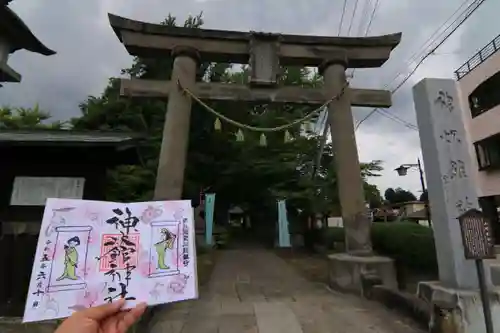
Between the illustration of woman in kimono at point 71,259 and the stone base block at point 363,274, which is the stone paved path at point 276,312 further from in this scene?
the illustration of woman in kimono at point 71,259

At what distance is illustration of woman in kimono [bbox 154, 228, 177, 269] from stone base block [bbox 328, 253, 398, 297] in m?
5.40

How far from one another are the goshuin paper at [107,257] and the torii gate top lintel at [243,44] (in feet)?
23.4

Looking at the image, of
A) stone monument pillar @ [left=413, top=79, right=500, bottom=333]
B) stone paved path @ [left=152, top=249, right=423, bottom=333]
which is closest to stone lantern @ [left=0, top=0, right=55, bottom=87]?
stone paved path @ [left=152, top=249, right=423, bottom=333]

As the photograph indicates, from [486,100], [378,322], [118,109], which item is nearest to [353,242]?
[378,322]

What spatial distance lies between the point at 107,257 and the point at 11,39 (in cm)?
810

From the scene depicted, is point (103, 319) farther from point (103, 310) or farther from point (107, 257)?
point (107, 257)

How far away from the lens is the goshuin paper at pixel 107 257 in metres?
1.51

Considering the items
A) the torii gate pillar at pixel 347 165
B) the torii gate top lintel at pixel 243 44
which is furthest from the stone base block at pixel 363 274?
the torii gate top lintel at pixel 243 44

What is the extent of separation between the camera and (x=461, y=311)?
344 cm

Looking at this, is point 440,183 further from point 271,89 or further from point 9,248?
point 9,248

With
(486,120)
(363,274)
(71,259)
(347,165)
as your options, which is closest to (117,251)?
(71,259)

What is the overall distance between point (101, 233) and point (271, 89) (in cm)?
693

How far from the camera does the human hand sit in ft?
4.39

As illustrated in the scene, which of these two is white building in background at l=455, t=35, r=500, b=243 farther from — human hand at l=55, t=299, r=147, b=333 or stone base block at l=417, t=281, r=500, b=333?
human hand at l=55, t=299, r=147, b=333
